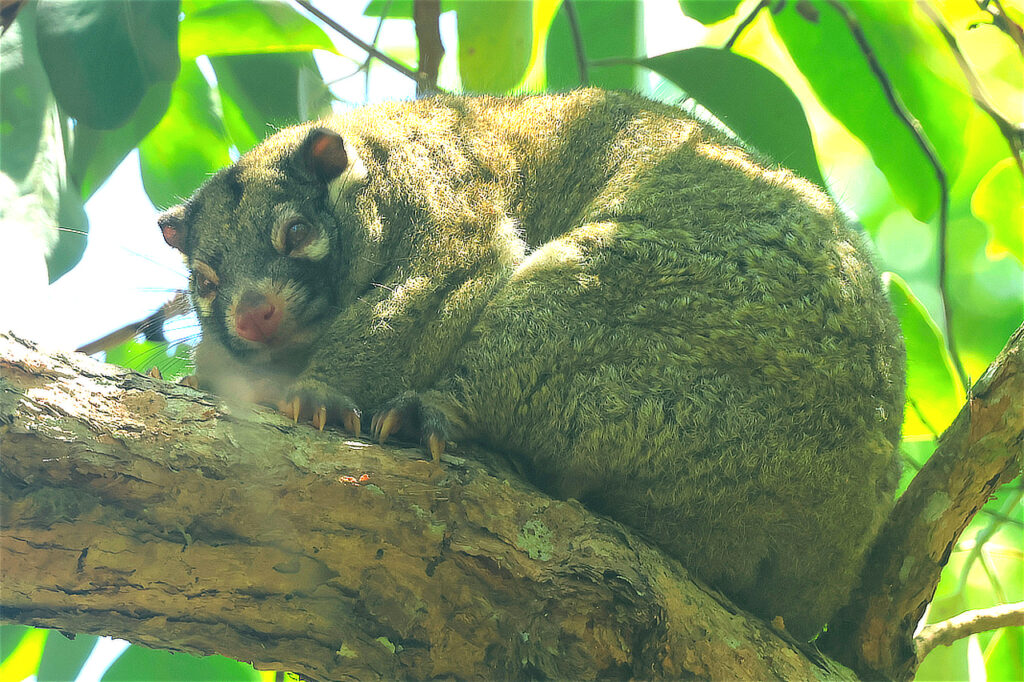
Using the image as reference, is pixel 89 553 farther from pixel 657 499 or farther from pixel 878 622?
pixel 878 622

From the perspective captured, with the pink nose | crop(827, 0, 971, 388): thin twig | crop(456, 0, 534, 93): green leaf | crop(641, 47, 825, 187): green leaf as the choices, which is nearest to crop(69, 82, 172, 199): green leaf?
the pink nose

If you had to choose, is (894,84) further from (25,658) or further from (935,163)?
(25,658)

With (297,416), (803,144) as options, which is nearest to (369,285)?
(297,416)

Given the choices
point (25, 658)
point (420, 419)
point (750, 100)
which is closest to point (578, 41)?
point (750, 100)

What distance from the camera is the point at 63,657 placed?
164 inches

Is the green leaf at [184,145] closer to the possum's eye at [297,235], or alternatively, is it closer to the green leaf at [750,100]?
the possum's eye at [297,235]

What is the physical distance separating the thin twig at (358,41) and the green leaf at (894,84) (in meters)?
2.63

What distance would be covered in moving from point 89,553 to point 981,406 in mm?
3648

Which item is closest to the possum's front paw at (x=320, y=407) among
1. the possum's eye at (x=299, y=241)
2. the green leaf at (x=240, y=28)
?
the possum's eye at (x=299, y=241)

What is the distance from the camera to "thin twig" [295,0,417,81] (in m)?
5.43

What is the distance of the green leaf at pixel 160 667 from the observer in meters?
A: 4.22

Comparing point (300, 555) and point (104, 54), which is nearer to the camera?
point (300, 555)

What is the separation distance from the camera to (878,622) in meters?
3.79

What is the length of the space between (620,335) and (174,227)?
2.94 m
